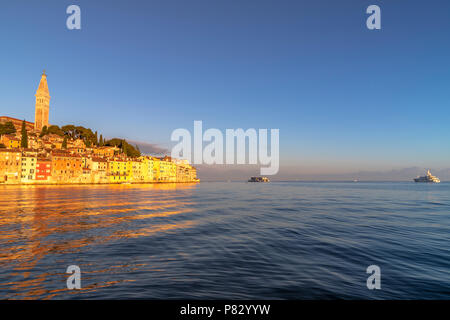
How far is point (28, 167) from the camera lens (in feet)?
364

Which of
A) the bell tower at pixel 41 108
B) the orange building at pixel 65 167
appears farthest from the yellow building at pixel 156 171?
the bell tower at pixel 41 108

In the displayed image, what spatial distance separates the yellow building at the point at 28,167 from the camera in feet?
358

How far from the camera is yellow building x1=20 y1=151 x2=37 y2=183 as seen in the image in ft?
358

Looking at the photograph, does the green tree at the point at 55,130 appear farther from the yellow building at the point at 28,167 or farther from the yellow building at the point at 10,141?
the yellow building at the point at 28,167

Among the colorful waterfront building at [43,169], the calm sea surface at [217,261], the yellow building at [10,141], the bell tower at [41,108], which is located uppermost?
the bell tower at [41,108]

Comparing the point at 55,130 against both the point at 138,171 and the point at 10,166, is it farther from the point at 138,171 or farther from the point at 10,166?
the point at 10,166

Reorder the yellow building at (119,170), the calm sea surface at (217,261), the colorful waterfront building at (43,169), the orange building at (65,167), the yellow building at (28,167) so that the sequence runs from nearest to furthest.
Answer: the calm sea surface at (217,261) < the yellow building at (28,167) < the colorful waterfront building at (43,169) < the orange building at (65,167) < the yellow building at (119,170)

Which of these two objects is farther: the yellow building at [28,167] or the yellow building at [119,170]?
the yellow building at [119,170]

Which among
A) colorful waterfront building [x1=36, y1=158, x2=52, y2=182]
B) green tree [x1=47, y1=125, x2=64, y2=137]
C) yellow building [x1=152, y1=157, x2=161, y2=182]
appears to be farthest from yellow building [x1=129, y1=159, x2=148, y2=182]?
green tree [x1=47, y1=125, x2=64, y2=137]

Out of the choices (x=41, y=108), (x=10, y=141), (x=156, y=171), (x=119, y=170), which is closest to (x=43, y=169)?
(x=10, y=141)

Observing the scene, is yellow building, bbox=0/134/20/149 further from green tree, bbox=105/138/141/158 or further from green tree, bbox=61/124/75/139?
green tree, bbox=105/138/141/158

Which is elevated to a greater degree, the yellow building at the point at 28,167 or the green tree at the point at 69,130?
the green tree at the point at 69,130

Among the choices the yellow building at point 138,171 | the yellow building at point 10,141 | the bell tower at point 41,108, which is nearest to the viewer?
the yellow building at point 10,141
